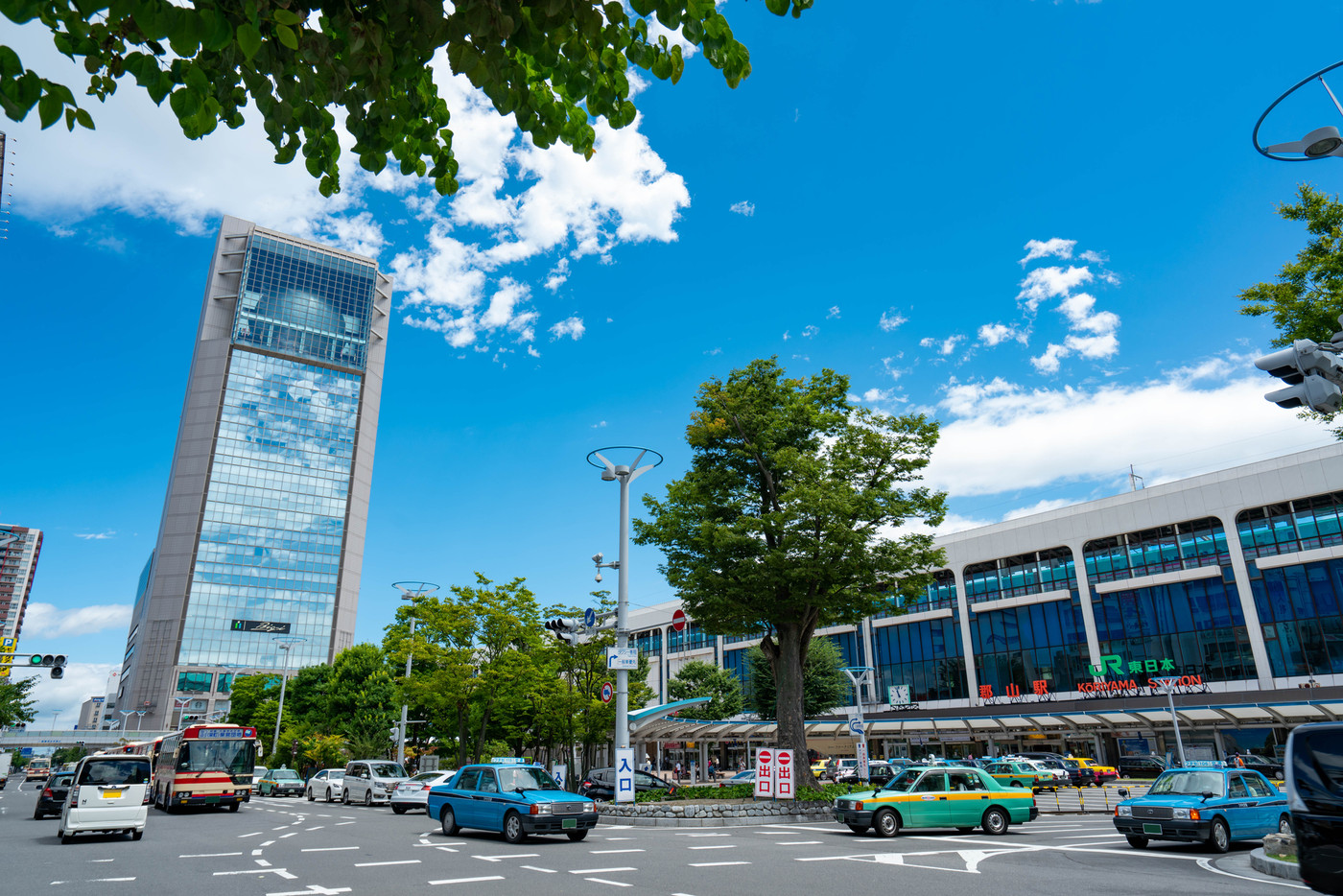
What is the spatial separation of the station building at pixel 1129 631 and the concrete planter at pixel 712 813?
17.2 metres

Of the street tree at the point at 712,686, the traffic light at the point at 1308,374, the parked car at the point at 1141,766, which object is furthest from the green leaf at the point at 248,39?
the street tree at the point at 712,686

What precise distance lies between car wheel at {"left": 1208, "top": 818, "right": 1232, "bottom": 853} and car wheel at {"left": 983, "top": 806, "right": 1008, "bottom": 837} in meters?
4.66

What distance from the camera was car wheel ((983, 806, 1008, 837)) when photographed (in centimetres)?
1970

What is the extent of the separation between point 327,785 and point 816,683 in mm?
37062

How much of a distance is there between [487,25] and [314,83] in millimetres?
1070

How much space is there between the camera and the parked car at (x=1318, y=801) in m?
8.34

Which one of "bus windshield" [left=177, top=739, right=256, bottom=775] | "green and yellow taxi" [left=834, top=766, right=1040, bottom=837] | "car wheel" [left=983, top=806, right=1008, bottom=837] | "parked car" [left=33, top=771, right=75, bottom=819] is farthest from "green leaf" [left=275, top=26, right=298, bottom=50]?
"bus windshield" [left=177, top=739, right=256, bottom=775]

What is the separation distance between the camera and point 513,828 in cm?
1764

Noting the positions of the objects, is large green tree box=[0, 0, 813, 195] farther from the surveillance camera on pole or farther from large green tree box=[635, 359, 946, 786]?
large green tree box=[635, 359, 946, 786]

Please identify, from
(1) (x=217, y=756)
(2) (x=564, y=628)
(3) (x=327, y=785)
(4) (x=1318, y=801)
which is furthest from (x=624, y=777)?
(3) (x=327, y=785)

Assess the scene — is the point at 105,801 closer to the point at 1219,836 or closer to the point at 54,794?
the point at 54,794

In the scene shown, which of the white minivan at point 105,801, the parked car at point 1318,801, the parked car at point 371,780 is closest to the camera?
the parked car at point 1318,801

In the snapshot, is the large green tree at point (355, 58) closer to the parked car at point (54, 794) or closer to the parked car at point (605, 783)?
the parked car at point (605, 783)

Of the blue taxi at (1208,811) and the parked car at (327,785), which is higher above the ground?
the blue taxi at (1208,811)
